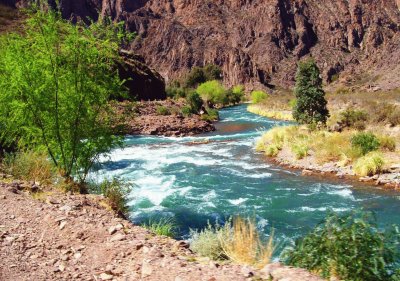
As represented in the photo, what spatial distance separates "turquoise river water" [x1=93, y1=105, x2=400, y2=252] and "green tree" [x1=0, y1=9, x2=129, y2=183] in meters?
1.21

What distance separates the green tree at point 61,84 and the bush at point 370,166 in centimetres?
1125

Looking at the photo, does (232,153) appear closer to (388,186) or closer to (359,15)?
(388,186)

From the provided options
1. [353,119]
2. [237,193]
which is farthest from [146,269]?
[353,119]

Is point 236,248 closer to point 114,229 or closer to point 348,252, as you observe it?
point 348,252

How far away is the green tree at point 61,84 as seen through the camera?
11.4 metres

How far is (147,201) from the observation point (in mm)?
15414

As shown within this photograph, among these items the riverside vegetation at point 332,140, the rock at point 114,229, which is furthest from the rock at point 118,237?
the riverside vegetation at point 332,140

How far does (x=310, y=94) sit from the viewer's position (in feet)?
102

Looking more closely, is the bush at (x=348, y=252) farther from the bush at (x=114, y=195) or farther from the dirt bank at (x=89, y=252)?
the bush at (x=114, y=195)

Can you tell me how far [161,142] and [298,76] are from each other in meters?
12.0

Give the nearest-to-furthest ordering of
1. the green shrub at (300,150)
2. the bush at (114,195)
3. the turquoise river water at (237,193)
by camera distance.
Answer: the bush at (114,195), the turquoise river water at (237,193), the green shrub at (300,150)

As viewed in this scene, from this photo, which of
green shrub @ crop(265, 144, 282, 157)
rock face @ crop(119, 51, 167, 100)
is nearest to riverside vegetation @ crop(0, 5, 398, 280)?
green shrub @ crop(265, 144, 282, 157)

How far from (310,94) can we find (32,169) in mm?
23179

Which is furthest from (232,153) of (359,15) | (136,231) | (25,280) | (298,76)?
(359,15)
